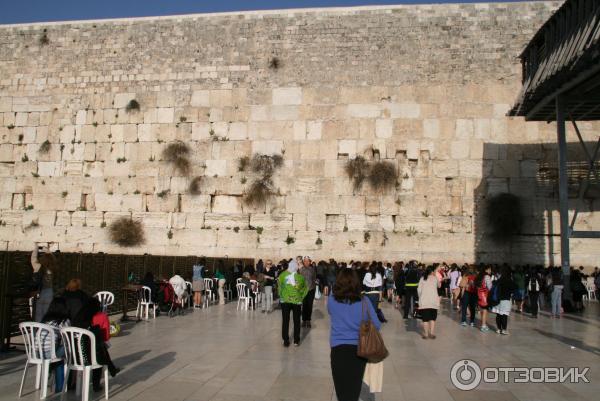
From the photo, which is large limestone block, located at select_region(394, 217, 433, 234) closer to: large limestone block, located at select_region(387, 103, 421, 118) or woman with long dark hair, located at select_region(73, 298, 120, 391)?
large limestone block, located at select_region(387, 103, 421, 118)

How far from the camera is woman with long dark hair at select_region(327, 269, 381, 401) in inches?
155

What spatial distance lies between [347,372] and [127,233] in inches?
610

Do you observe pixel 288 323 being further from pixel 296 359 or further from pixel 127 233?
pixel 127 233

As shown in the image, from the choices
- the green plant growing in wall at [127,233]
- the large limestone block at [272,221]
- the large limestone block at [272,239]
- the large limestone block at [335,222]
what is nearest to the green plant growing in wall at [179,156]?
the green plant growing in wall at [127,233]

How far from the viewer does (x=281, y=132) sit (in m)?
18.3

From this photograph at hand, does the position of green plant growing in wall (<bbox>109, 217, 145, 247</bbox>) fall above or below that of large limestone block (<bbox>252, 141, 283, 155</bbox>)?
below

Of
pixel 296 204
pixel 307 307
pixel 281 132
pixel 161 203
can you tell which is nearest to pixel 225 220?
pixel 161 203

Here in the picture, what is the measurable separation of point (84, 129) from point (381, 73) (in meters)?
10.5

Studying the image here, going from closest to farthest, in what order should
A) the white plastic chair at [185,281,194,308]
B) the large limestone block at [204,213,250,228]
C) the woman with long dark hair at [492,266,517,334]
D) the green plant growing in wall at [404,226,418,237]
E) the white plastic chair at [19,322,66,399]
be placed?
the white plastic chair at [19,322,66,399] → the woman with long dark hair at [492,266,517,334] → the white plastic chair at [185,281,194,308] → the green plant growing in wall at [404,226,418,237] → the large limestone block at [204,213,250,228]

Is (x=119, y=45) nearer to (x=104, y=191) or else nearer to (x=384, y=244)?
(x=104, y=191)

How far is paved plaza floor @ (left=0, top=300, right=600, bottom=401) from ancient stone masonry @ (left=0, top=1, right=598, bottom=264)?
6544mm

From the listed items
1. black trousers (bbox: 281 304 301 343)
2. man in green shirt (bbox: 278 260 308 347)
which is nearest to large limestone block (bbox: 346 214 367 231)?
man in green shirt (bbox: 278 260 308 347)

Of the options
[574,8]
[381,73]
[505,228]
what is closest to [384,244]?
[505,228]

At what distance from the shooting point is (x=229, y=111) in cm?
1864
